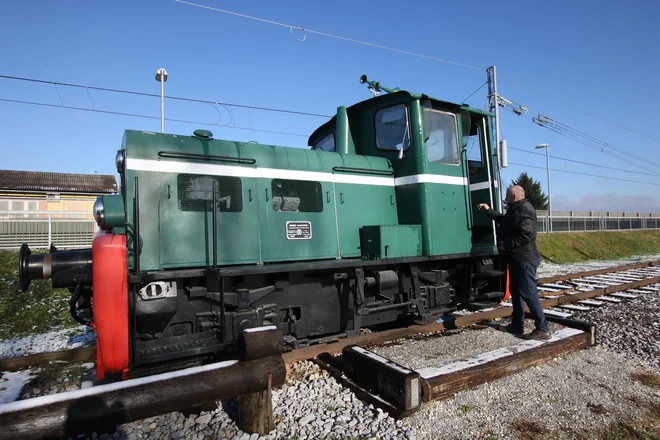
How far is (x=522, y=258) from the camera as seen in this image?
481 centimetres

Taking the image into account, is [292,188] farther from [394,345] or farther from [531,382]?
[531,382]

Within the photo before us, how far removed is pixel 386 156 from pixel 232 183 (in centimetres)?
243

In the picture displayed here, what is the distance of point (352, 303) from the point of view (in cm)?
481

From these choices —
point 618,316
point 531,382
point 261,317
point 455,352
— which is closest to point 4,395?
point 261,317

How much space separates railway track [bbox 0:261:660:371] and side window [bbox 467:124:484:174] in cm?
229

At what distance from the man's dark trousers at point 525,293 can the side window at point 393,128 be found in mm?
2158

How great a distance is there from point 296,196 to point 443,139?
2454 millimetres

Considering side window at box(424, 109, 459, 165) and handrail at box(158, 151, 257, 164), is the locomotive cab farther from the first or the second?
handrail at box(158, 151, 257, 164)

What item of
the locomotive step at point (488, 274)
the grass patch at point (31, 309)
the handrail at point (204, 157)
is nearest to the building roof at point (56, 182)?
the grass patch at point (31, 309)

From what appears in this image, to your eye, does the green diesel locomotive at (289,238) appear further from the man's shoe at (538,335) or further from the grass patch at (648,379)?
the grass patch at (648,379)

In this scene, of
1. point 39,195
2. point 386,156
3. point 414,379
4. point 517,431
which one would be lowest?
point 517,431

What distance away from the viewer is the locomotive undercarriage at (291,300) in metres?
3.60

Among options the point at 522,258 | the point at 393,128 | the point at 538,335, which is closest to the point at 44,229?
the point at 393,128

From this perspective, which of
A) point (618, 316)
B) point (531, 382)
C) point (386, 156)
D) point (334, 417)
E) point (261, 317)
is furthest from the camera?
point (618, 316)
